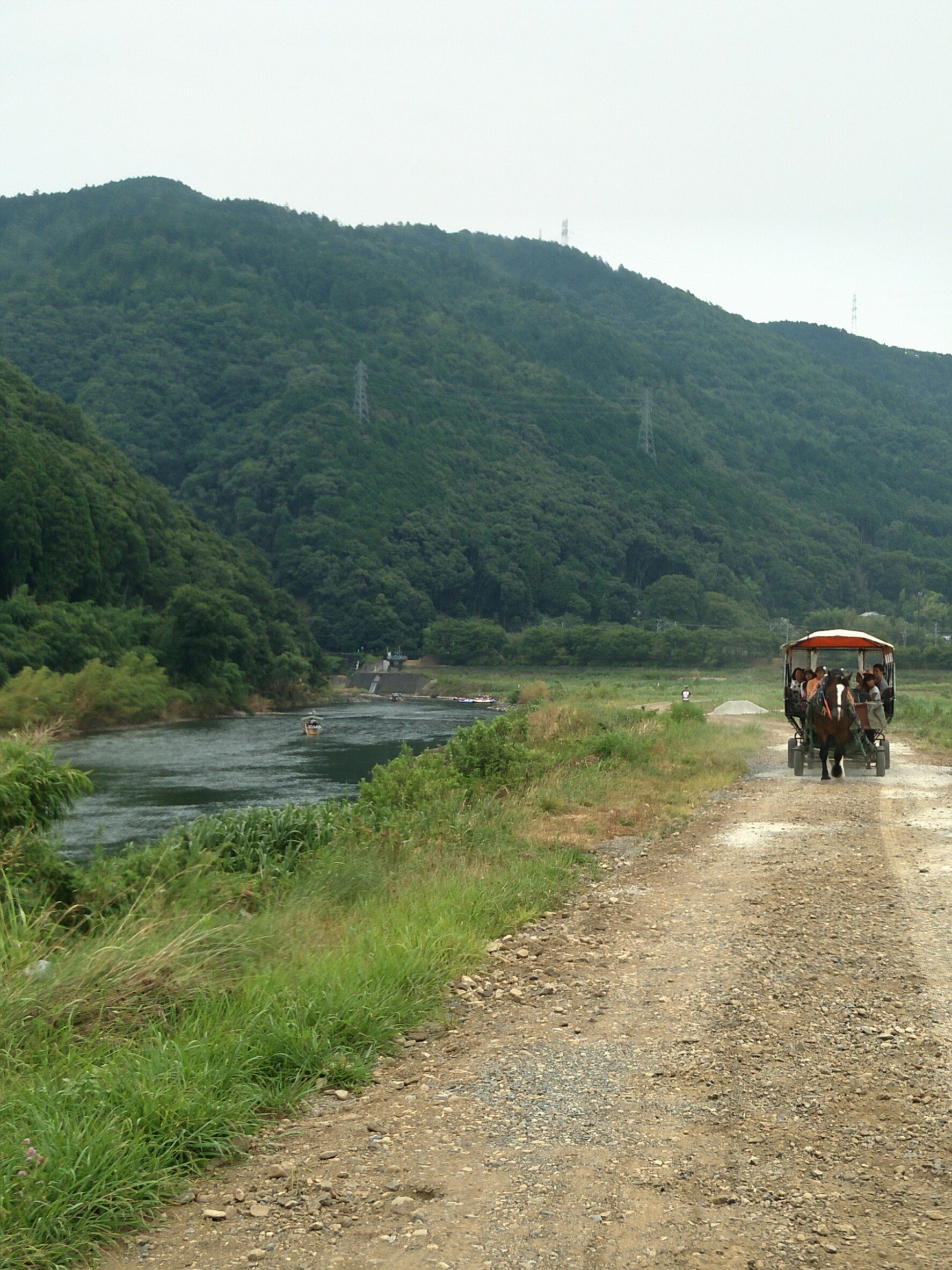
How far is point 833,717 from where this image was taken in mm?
20016

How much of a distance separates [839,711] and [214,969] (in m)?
15.5

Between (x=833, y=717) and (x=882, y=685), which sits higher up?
(x=882, y=685)

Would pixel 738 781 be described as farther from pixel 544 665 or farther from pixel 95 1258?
pixel 544 665

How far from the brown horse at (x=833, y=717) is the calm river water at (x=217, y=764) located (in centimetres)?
1228

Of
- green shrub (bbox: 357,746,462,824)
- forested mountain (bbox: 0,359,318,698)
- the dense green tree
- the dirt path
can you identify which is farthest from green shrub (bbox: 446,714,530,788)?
the dense green tree

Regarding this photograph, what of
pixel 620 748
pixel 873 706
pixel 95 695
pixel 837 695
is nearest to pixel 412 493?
pixel 95 695

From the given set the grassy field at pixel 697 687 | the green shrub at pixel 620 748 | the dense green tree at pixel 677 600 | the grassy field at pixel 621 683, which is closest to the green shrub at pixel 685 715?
the grassy field at pixel 697 687

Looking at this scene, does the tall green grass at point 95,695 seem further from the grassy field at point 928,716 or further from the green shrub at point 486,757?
the green shrub at point 486,757

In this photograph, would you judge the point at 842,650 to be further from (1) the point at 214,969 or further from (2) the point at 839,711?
(1) the point at 214,969

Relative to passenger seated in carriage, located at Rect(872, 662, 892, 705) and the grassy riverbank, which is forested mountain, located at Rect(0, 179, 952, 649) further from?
the grassy riverbank

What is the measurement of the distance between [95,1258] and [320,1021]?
6.71 feet

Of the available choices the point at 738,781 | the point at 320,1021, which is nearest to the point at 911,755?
the point at 738,781

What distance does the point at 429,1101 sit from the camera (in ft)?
17.0

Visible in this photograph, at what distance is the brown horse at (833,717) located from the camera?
788 inches
